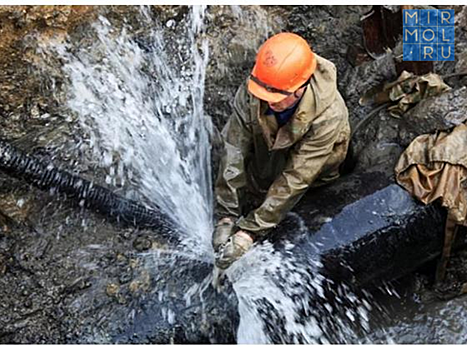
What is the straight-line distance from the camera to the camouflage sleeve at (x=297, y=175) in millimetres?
3812

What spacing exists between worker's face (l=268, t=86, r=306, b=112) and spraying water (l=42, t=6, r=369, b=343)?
821mm

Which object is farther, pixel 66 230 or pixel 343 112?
pixel 66 230

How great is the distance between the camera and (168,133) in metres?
4.95

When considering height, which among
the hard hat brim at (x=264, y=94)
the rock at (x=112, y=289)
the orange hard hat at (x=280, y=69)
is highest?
the orange hard hat at (x=280, y=69)

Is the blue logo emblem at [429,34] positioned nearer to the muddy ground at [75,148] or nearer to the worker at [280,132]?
the muddy ground at [75,148]

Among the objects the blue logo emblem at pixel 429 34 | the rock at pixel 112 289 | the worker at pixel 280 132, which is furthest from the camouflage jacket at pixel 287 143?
the blue logo emblem at pixel 429 34

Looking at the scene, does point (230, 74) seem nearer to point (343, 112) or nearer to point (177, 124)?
point (177, 124)

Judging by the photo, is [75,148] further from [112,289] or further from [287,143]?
[287,143]

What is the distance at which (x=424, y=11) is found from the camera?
4.91 metres

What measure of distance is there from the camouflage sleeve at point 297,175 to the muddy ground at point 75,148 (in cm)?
59

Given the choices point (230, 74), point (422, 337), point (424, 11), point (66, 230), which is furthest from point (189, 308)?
point (424, 11)

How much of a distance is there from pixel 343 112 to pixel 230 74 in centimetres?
154

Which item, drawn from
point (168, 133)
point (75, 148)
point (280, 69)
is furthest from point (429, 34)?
point (75, 148)

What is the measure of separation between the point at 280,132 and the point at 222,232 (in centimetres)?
70
